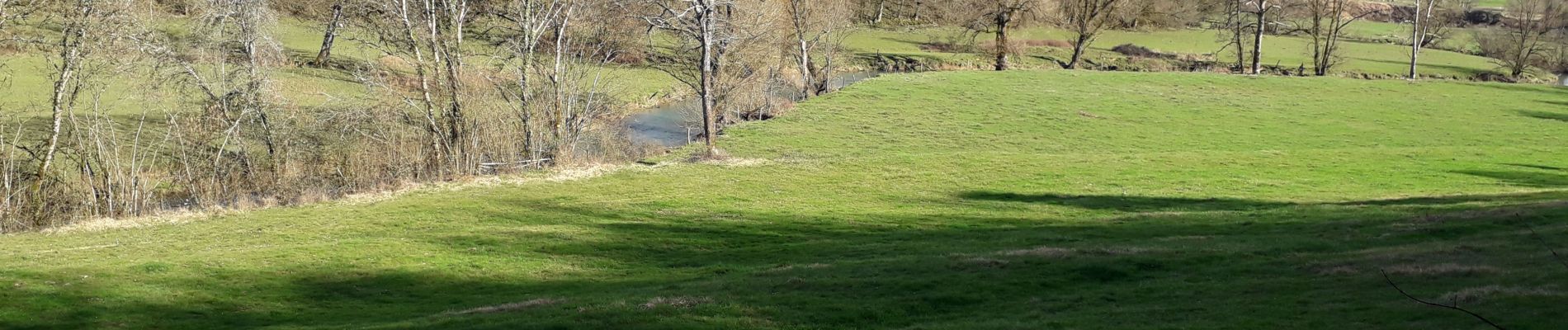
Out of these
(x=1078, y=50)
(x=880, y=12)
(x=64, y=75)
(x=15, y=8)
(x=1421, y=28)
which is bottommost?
(x=1078, y=50)

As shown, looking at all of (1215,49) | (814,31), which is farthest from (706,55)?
(1215,49)

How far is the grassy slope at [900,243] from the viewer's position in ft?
57.0

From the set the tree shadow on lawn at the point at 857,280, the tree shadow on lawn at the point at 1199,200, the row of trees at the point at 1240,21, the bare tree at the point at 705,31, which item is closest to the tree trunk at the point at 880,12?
the row of trees at the point at 1240,21

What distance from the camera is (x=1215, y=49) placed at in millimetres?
96375

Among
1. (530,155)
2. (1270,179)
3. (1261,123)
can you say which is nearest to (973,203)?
(1270,179)

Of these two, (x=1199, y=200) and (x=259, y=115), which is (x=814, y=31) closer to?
(x=259, y=115)

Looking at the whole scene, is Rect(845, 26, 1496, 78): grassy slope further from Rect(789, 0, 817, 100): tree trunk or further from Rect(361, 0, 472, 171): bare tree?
Rect(361, 0, 472, 171): bare tree

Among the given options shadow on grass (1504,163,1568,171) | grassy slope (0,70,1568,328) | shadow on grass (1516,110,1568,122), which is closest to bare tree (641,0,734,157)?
grassy slope (0,70,1568,328)

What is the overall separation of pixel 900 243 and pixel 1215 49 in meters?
79.0

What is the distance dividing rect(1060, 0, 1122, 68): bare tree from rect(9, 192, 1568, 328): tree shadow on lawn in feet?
188

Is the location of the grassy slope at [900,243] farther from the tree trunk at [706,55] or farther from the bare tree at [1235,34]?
the bare tree at [1235,34]

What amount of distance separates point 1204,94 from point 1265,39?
41.2 m

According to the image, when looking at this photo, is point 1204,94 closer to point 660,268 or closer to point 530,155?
point 530,155

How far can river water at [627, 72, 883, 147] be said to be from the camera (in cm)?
5406
